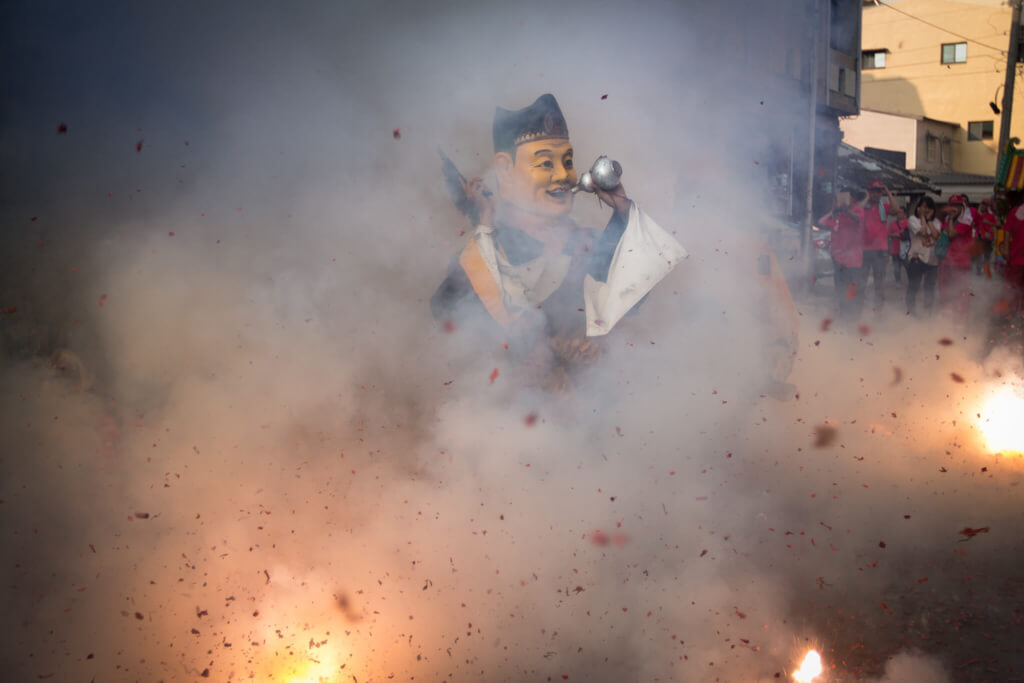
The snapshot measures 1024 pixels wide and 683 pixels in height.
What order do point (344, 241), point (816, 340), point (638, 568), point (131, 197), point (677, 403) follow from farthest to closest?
1. point (816, 340)
2. point (677, 403)
3. point (344, 241)
4. point (131, 197)
5. point (638, 568)

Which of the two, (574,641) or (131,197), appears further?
(131,197)

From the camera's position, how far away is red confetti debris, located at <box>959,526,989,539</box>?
3.21m

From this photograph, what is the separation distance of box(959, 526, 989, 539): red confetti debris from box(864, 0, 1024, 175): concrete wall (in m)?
22.8

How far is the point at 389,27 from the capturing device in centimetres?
313

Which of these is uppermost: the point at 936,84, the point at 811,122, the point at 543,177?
the point at 936,84

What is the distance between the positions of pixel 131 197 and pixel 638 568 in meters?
2.40

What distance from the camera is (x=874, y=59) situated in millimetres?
24203

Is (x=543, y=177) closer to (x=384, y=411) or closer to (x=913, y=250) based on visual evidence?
(x=384, y=411)

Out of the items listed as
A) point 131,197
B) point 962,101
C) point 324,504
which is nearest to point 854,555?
point 324,504

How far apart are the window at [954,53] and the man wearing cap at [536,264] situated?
81.8 feet

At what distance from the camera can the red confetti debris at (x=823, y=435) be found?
422cm

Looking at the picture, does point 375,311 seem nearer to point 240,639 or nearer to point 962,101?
point 240,639

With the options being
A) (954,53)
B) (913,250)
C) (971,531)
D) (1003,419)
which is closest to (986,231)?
(913,250)

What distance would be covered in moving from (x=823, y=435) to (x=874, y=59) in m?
23.9
